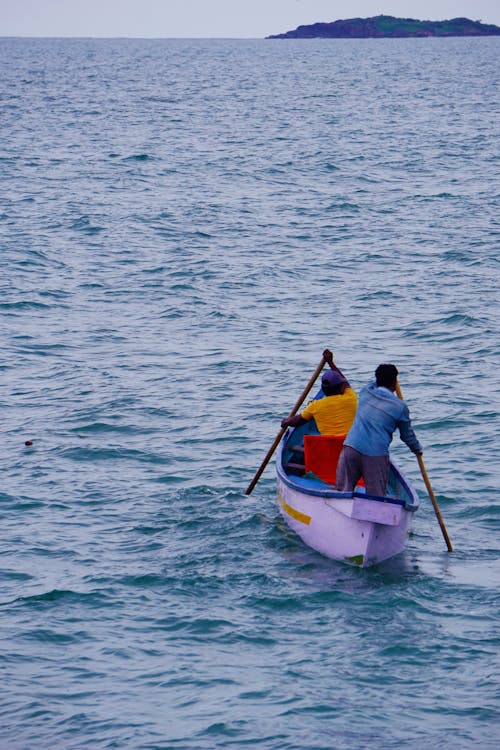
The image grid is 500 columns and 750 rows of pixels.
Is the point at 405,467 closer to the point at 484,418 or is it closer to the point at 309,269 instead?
the point at 484,418

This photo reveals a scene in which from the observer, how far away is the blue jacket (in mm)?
12391

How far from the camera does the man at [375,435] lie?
12.4 metres

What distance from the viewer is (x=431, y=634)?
11.3m

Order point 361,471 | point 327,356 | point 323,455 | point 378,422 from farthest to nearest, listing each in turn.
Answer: point 327,356 → point 323,455 → point 361,471 → point 378,422

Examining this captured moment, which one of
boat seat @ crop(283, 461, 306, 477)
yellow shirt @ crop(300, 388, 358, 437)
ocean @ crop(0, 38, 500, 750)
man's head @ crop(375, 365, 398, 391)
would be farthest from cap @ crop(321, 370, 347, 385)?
ocean @ crop(0, 38, 500, 750)

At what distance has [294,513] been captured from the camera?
13422mm

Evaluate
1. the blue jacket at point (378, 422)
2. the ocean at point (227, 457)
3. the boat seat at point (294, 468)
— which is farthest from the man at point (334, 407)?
the ocean at point (227, 457)

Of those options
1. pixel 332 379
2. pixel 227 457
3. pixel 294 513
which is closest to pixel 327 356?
pixel 332 379

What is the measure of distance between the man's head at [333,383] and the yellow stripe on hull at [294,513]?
4.65 ft

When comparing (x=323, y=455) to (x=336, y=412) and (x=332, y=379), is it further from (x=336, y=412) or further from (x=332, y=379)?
(x=332, y=379)

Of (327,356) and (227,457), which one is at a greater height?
(327,356)

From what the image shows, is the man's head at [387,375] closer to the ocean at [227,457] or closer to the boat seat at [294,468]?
the ocean at [227,457]

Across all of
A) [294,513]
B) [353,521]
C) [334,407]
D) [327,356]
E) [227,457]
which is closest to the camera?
[353,521]

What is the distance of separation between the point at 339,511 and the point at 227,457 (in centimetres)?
439
